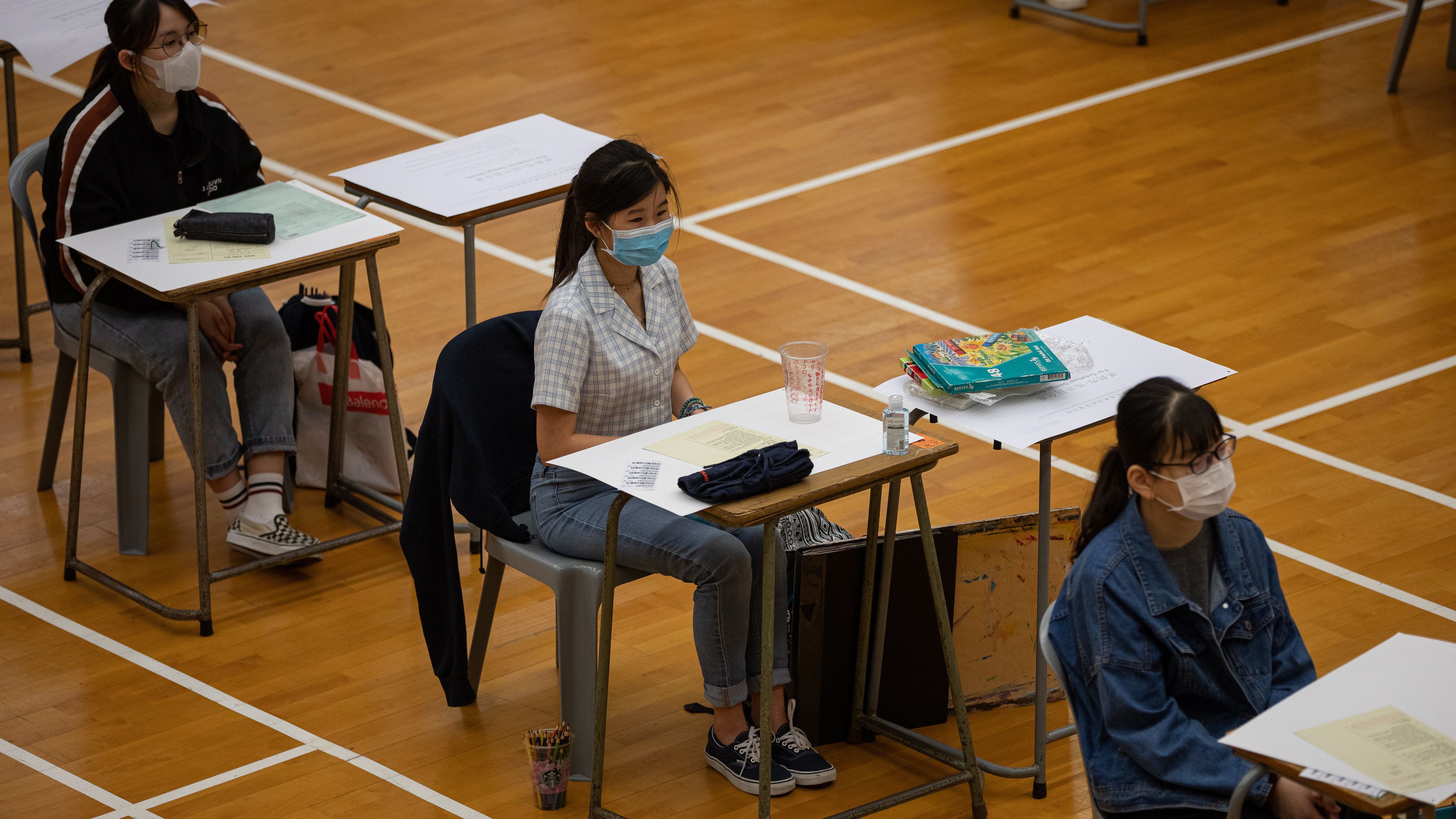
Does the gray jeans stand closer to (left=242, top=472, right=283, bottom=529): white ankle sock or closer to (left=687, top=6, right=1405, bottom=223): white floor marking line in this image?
(left=242, top=472, right=283, bottom=529): white ankle sock

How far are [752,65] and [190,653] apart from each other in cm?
503

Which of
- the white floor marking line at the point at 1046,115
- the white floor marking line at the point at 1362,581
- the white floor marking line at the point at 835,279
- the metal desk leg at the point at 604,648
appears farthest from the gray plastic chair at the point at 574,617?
the white floor marking line at the point at 1046,115

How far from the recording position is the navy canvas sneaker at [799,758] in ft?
13.0

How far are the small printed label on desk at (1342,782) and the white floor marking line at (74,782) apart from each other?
7.94 ft

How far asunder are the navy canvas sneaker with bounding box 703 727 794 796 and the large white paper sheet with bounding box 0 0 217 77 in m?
2.94

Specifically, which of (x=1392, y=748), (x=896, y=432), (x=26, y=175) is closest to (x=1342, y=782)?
(x=1392, y=748)

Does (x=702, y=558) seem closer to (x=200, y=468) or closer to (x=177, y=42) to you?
(x=200, y=468)

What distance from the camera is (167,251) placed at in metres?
4.63

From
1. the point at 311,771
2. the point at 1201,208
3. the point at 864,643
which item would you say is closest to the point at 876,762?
the point at 864,643

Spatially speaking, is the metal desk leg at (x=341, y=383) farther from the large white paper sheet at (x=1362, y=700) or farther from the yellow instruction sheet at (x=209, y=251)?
the large white paper sheet at (x=1362, y=700)

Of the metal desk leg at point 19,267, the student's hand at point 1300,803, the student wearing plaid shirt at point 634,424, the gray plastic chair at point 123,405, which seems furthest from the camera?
the metal desk leg at point 19,267

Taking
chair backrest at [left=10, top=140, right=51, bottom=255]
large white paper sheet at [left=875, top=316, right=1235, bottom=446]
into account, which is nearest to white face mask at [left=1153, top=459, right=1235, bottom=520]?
large white paper sheet at [left=875, top=316, right=1235, bottom=446]

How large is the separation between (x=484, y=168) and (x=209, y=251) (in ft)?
2.57

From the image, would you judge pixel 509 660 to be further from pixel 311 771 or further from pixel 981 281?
pixel 981 281
